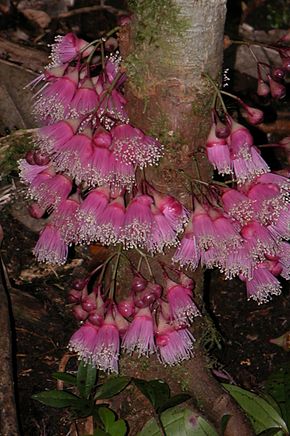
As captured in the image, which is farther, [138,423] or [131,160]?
[138,423]

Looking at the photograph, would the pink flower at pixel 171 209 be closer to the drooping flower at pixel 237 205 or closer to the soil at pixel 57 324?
the drooping flower at pixel 237 205

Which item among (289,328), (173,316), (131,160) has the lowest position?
(289,328)

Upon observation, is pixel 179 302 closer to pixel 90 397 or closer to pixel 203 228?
pixel 203 228

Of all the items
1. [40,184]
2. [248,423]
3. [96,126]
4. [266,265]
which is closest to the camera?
[96,126]

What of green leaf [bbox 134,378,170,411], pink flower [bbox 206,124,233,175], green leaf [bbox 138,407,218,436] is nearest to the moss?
pink flower [bbox 206,124,233,175]

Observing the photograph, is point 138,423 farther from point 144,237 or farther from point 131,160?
point 131,160

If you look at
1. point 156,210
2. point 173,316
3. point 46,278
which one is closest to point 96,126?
point 156,210

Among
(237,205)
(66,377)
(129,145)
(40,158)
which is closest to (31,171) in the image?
(40,158)
